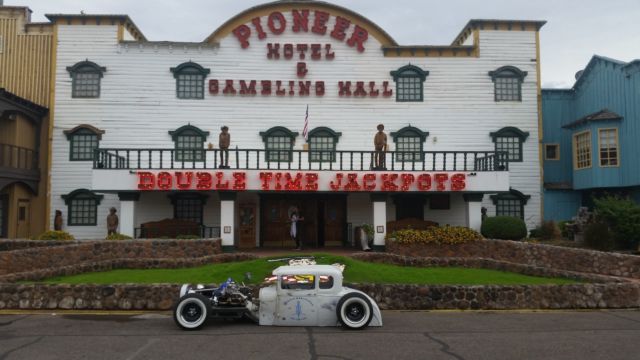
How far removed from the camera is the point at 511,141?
28.1 meters

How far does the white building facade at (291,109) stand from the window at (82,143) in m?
0.05

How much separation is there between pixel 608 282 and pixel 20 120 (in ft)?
87.3

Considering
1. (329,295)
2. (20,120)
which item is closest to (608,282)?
(329,295)

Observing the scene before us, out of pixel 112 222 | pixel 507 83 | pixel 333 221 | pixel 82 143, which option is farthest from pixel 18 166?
pixel 507 83

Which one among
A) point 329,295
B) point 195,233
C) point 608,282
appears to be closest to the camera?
point 329,295

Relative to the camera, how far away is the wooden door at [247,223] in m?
26.3

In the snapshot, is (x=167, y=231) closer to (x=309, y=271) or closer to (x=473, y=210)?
(x=309, y=271)

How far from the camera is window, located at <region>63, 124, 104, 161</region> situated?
27000 millimetres

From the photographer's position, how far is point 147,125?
2731cm

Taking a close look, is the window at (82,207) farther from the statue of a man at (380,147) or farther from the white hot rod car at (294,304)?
the white hot rod car at (294,304)

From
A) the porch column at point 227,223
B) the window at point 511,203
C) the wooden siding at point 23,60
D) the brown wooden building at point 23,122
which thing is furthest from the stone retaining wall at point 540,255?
the wooden siding at point 23,60

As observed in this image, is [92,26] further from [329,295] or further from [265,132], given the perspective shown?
[329,295]

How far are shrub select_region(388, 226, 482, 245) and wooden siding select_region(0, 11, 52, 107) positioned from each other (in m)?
20.4

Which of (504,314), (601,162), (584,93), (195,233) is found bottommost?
(504,314)
